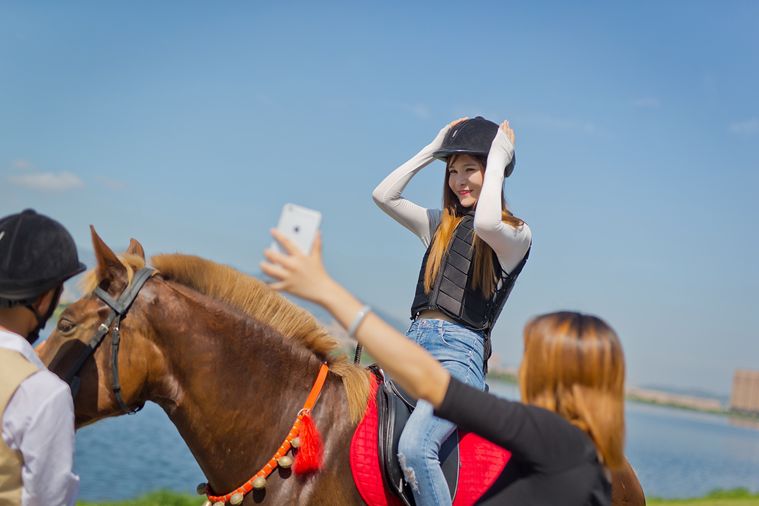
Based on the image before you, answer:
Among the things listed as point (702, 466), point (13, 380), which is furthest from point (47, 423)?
point (702, 466)

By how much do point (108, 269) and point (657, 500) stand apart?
11363 mm

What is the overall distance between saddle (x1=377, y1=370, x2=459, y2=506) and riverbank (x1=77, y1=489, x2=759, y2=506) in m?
5.02

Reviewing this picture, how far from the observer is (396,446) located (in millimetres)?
2984

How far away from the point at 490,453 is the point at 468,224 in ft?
3.53

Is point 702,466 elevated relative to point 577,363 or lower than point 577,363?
lower

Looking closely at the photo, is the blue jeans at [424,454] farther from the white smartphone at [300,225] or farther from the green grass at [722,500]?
the green grass at [722,500]

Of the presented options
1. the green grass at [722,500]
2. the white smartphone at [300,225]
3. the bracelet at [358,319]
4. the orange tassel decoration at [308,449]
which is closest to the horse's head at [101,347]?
the orange tassel decoration at [308,449]

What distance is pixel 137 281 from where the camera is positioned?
2926mm

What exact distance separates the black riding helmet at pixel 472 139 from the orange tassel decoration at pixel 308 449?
1.49 meters

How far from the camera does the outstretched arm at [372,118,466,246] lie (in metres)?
3.96

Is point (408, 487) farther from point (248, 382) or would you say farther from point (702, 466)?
point (702, 466)

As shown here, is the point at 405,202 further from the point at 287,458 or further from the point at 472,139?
the point at 287,458

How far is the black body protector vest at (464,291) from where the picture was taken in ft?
10.9

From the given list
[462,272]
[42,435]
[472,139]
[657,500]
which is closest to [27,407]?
[42,435]
